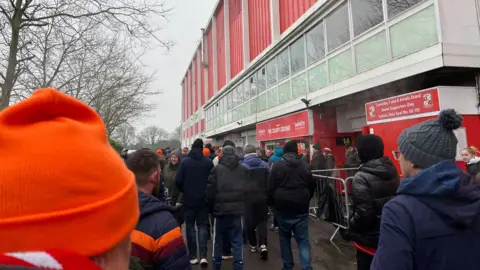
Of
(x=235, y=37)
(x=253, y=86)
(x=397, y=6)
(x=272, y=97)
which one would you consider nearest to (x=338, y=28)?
(x=397, y=6)

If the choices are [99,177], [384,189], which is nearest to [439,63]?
[384,189]

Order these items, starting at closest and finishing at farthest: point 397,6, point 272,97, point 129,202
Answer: point 129,202, point 397,6, point 272,97

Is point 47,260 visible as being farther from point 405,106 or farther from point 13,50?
point 405,106

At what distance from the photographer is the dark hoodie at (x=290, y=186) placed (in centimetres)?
412

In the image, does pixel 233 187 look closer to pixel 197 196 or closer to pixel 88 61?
pixel 197 196

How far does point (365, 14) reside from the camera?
8.09 metres

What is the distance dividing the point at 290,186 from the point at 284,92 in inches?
377

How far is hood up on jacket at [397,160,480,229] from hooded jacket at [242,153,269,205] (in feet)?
12.8

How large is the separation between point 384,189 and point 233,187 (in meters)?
2.34

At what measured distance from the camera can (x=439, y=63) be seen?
5832 millimetres

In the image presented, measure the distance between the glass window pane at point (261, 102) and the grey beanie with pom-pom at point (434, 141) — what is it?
1390 centimetres

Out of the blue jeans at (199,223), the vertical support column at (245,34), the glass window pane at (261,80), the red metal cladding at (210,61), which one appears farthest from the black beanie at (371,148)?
the red metal cladding at (210,61)

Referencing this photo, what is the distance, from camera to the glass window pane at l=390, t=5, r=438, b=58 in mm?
6109

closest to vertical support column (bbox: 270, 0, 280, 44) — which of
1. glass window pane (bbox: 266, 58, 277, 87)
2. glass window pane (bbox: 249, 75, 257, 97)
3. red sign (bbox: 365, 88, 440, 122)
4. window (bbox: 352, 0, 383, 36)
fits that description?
glass window pane (bbox: 266, 58, 277, 87)
